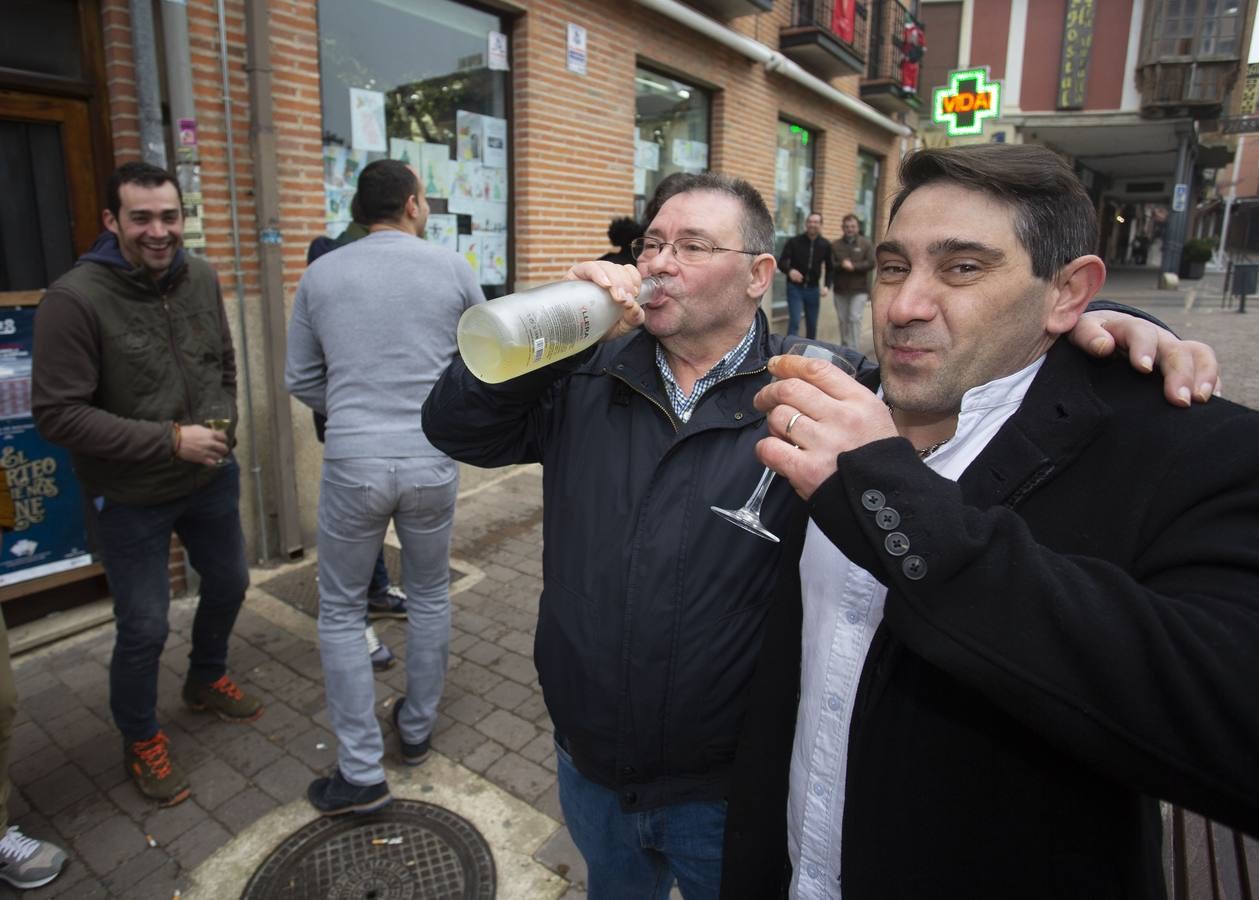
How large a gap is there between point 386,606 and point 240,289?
77.6 inches

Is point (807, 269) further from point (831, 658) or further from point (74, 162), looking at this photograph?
point (831, 658)

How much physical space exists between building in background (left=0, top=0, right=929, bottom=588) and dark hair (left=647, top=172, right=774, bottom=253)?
313 cm

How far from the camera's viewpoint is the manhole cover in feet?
8.13

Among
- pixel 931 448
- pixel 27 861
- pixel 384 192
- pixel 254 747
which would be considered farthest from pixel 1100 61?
pixel 27 861

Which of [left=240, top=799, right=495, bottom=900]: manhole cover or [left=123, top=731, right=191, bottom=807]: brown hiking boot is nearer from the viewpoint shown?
[left=240, top=799, right=495, bottom=900]: manhole cover

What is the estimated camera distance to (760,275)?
2.03 meters

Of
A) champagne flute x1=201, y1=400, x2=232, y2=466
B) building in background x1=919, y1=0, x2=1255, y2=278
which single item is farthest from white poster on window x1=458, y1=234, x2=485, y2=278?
building in background x1=919, y1=0, x2=1255, y2=278

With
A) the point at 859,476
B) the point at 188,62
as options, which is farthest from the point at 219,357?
the point at 859,476

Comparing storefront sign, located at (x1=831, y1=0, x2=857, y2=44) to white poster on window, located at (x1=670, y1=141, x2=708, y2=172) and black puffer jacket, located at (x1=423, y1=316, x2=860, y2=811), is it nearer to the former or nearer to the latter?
white poster on window, located at (x1=670, y1=141, x2=708, y2=172)

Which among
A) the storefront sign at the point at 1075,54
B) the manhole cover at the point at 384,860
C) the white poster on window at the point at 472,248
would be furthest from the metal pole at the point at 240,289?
the storefront sign at the point at 1075,54

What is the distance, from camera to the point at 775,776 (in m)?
1.45

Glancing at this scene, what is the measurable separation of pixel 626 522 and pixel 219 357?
2.32 m

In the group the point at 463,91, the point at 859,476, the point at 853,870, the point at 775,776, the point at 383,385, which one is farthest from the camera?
the point at 463,91

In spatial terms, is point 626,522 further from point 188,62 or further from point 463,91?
point 463,91
